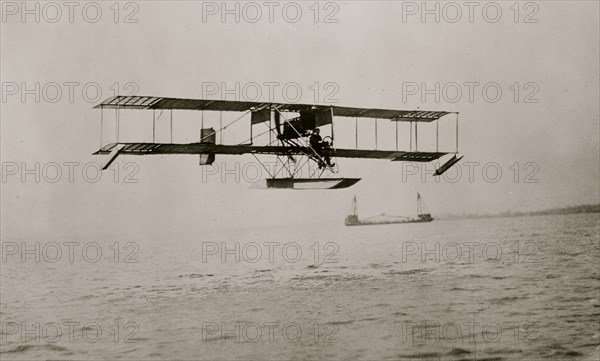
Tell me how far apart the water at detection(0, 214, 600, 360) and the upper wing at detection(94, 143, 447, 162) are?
13.0 feet

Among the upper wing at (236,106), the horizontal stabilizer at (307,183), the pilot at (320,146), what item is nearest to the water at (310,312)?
the horizontal stabilizer at (307,183)

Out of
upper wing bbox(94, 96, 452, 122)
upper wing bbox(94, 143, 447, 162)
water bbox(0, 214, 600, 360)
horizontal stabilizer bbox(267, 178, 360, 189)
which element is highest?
upper wing bbox(94, 96, 452, 122)

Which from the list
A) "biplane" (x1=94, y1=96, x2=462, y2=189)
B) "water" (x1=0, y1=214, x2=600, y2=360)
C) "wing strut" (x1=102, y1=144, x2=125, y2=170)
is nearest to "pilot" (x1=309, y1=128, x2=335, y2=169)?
"biplane" (x1=94, y1=96, x2=462, y2=189)

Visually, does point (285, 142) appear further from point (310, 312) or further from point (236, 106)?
point (310, 312)

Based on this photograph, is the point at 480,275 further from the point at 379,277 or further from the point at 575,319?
the point at 575,319

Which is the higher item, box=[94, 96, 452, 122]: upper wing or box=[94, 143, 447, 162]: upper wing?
box=[94, 96, 452, 122]: upper wing

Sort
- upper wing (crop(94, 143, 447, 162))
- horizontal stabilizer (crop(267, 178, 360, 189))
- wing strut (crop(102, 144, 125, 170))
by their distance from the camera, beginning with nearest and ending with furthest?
1. wing strut (crop(102, 144, 125, 170))
2. upper wing (crop(94, 143, 447, 162))
3. horizontal stabilizer (crop(267, 178, 360, 189))

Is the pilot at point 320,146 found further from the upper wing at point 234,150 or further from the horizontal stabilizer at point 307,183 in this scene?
the horizontal stabilizer at point 307,183

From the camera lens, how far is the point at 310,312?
1759 centimetres

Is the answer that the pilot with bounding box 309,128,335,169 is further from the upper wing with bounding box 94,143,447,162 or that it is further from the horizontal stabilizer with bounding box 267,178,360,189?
the horizontal stabilizer with bounding box 267,178,360,189

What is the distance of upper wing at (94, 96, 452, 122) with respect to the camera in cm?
1059

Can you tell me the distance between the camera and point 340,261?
3575 cm

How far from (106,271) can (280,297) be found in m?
14.9

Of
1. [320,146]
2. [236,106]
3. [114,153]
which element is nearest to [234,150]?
[236,106]
